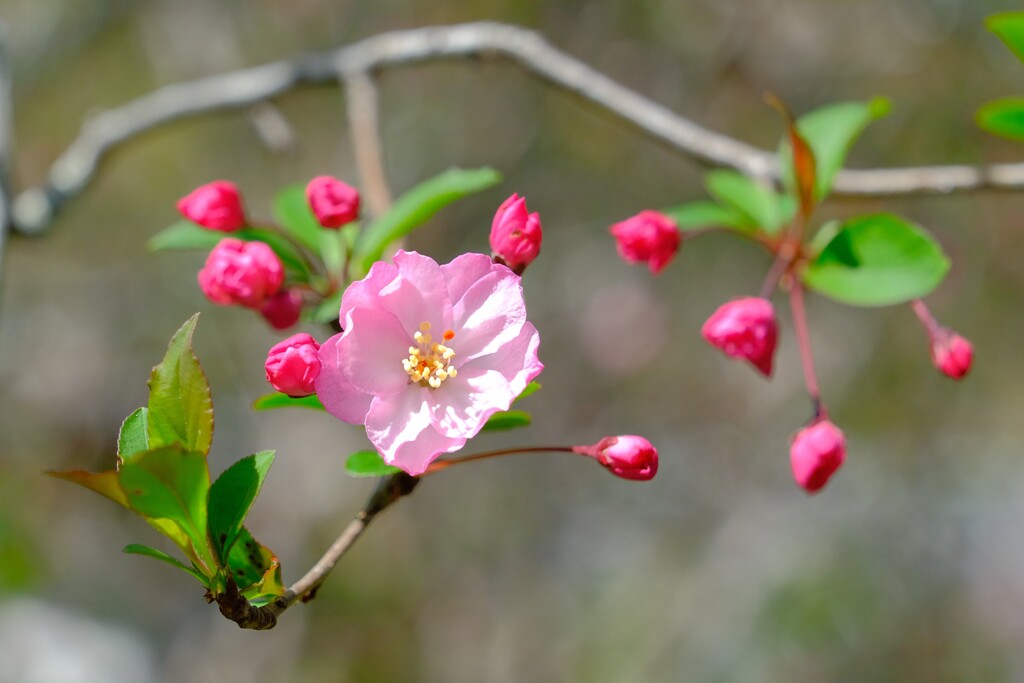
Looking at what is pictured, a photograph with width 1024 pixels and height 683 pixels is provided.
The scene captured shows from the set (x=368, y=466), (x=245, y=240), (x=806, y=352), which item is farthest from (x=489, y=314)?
(x=806, y=352)

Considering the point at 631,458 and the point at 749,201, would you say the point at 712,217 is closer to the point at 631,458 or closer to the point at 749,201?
the point at 749,201

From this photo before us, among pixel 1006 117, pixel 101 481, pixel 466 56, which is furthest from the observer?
pixel 466 56

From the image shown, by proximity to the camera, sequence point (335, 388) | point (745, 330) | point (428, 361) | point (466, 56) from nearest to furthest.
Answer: point (335, 388), point (428, 361), point (745, 330), point (466, 56)

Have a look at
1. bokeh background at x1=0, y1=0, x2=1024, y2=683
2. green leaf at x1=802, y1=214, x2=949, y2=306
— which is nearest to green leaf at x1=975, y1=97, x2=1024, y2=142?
green leaf at x1=802, y1=214, x2=949, y2=306

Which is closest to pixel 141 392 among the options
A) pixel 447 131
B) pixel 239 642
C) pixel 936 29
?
pixel 239 642

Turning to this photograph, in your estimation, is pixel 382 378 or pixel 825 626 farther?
pixel 825 626

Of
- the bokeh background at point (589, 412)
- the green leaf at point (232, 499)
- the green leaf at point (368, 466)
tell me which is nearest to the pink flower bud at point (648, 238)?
the green leaf at point (368, 466)

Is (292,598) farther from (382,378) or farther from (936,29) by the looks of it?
(936,29)
